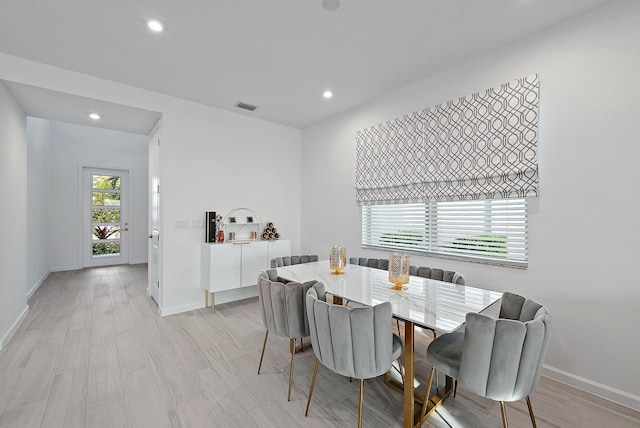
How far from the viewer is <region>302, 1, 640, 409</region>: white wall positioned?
1.85 meters

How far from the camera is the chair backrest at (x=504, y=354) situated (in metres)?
1.25

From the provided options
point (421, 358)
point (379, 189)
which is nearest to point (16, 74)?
point (379, 189)

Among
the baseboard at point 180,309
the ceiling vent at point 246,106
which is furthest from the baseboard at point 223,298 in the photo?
the ceiling vent at point 246,106

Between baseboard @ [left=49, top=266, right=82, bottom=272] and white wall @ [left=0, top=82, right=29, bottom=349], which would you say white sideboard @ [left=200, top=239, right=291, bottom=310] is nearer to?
white wall @ [left=0, top=82, right=29, bottom=349]

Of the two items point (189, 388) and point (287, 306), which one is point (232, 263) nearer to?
point (189, 388)

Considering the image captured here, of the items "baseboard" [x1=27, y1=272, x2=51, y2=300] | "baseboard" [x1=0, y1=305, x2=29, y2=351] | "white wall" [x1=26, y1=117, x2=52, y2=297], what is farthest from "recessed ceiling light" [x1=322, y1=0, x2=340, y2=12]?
"baseboard" [x1=27, y1=272, x2=51, y2=300]

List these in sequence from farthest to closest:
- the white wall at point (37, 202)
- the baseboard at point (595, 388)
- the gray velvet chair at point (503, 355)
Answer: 1. the white wall at point (37, 202)
2. the baseboard at point (595, 388)
3. the gray velvet chair at point (503, 355)

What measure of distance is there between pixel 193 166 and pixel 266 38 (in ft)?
6.57

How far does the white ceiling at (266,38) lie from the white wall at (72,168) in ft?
11.8

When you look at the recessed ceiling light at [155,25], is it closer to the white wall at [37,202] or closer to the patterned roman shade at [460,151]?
the patterned roman shade at [460,151]

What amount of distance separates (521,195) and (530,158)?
0.98 ft

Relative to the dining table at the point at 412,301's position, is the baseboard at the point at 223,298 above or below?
below

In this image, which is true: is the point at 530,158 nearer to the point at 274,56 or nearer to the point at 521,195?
the point at 521,195

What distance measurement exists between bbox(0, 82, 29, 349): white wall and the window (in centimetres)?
382
